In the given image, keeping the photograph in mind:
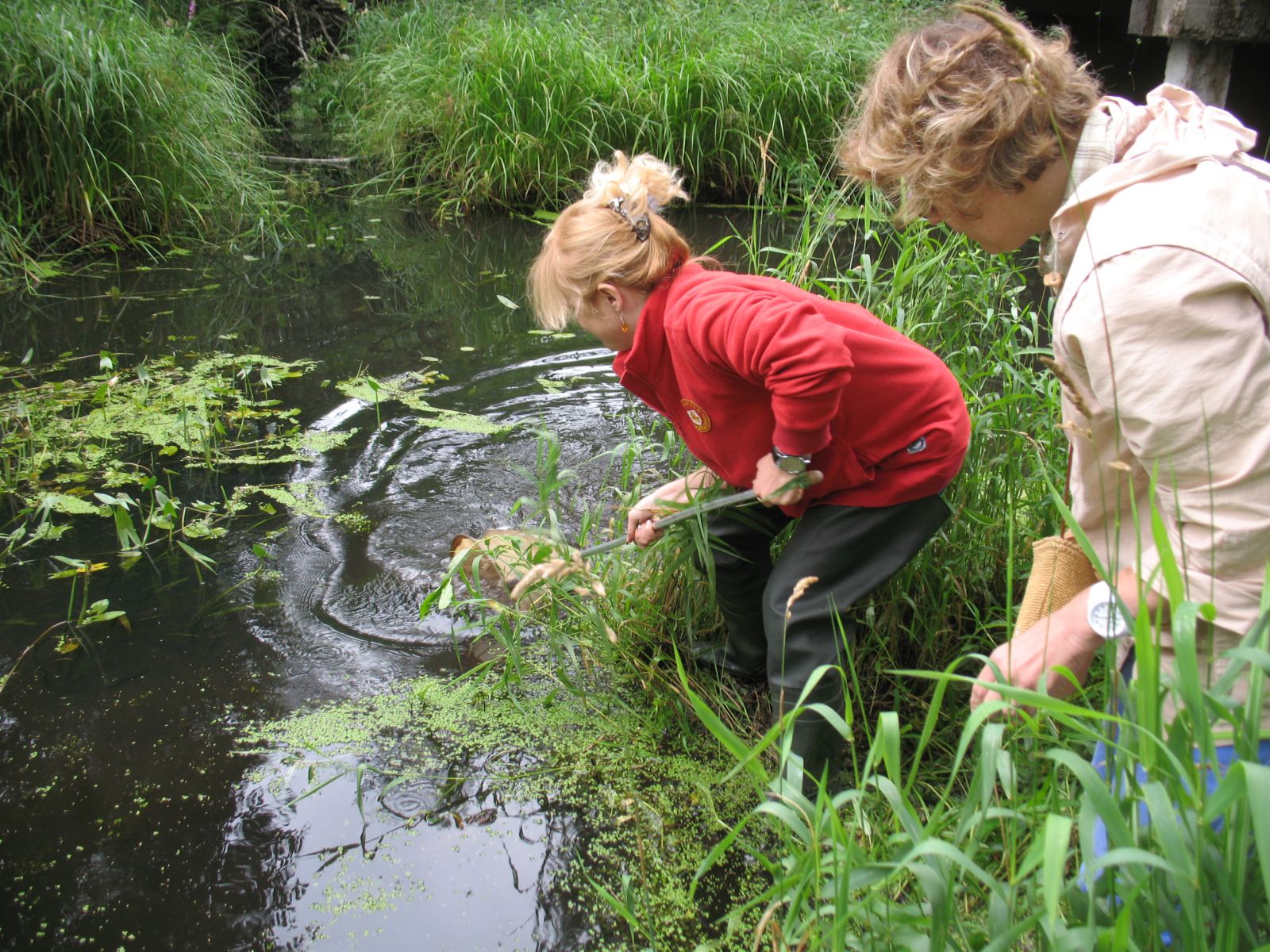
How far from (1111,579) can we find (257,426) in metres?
3.66

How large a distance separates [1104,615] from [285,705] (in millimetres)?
1972

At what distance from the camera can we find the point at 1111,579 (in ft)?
4.00

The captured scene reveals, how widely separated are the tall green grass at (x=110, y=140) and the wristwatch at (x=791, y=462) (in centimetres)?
544

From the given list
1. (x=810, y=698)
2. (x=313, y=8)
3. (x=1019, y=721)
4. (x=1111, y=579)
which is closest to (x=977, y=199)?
(x=1111, y=579)

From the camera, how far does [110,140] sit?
6094 millimetres

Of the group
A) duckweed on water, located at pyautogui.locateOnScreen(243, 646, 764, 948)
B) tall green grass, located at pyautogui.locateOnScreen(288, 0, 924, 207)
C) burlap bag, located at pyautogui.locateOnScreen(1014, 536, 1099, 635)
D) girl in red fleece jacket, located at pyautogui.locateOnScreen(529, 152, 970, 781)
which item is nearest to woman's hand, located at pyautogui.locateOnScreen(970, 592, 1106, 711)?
burlap bag, located at pyautogui.locateOnScreen(1014, 536, 1099, 635)

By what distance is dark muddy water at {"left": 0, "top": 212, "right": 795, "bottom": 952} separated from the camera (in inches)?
77.4

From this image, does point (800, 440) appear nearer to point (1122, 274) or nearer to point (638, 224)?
point (638, 224)

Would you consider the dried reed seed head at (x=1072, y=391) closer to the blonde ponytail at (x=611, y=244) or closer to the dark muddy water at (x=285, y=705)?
the blonde ponytail at (x=611, y=244)

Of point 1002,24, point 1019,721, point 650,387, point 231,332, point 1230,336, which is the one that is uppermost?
point 1002,24

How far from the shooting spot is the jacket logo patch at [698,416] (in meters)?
2.06

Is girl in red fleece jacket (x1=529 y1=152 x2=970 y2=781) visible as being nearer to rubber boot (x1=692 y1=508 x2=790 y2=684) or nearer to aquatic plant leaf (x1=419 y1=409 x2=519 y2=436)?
rubber boot (x1=692 y1=508 x2=790 y2=684)

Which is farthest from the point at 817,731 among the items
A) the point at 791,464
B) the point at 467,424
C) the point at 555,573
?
the point at 467,424

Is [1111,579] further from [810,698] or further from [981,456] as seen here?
[981,456]
